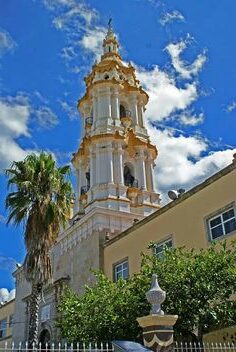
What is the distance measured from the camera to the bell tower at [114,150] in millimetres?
29656

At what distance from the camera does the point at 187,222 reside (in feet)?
67.8

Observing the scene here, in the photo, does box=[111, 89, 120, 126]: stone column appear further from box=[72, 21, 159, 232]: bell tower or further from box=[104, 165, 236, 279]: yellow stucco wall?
box=[104, 165, 236, 279]: yellow stucco wall

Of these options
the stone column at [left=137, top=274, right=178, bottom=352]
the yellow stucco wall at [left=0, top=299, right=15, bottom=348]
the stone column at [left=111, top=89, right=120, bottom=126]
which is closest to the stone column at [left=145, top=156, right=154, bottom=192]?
the stone column at [left=111, top=89, right=120, bottom=126]

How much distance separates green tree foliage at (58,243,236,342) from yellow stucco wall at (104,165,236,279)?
14.8 ft

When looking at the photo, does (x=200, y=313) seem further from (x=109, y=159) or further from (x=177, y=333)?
(x=109, y=159)

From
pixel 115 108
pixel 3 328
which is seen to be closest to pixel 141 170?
pixel 115 108

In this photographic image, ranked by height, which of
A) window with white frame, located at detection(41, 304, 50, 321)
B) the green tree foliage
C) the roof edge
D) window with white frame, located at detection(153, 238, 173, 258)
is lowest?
the green tree foliage

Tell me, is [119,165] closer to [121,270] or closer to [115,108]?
[115,108]

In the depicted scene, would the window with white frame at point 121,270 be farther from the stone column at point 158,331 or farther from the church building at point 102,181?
the stone column at point 158,331

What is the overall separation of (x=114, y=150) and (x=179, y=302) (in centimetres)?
1929

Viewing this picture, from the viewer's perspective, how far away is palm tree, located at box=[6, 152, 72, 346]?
18359 mm

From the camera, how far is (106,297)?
47.7 feet

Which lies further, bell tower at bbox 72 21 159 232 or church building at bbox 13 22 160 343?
bell tower at bbox 72 21 159 232

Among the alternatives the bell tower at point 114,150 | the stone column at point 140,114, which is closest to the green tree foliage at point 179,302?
the bell tower at point 114,150
